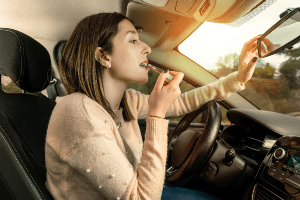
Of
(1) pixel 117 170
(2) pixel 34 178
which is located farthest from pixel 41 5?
(1) pixel 117 170

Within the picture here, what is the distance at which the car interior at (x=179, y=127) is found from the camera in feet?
2.52

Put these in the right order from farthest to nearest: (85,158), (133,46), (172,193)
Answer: (172,193) → (133,46) → (85,158)

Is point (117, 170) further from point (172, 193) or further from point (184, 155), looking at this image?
point (172, 193)

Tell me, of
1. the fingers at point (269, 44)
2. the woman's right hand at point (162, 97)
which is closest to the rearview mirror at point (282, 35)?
the fingers at point (269, 44)

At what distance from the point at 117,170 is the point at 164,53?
1.29 m

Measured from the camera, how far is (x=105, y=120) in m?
0.79

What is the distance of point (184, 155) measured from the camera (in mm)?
1003

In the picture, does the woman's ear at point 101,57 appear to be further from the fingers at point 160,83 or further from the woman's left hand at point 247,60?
the woman's left hand at point 247,60

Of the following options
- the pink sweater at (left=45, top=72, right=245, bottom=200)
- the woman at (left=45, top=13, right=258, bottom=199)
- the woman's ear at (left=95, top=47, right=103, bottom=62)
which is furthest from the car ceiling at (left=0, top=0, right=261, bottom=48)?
the pink sweater at (left=45, top=72, right=245, bottom=200)

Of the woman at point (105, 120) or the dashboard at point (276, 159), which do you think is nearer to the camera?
the woman at point (105, 120)

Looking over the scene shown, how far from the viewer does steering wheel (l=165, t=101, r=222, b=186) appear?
0.88 m

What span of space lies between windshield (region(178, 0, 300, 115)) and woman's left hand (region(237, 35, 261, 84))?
0.04 meters

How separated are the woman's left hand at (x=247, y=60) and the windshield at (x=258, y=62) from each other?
0.13ft

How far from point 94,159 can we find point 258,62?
1.09 metres
